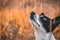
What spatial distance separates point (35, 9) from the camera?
234cm

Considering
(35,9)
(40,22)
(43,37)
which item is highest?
(35,9)

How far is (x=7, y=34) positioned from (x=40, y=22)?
1.49ft

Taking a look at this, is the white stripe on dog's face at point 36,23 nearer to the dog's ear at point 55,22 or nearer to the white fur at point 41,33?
the white fur at point 41,33

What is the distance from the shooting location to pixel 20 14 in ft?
7.73

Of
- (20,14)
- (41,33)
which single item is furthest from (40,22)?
(20,14)

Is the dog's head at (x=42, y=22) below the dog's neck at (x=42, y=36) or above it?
above

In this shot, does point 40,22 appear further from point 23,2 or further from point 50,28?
point 23,2

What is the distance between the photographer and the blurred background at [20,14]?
232cm

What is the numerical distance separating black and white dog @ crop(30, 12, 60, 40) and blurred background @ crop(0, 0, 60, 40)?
0.16ft

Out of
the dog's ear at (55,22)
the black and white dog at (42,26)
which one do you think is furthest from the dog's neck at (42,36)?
the dog's ear at (55,22)

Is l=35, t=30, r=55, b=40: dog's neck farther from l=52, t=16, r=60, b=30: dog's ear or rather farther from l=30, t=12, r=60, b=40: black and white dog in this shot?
l=52, t=16, r=60, b=30: dog's ear

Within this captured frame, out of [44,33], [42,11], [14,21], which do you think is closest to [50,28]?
[44,33]

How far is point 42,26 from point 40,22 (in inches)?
2.2

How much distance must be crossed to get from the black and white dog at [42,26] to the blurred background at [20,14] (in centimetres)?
5
